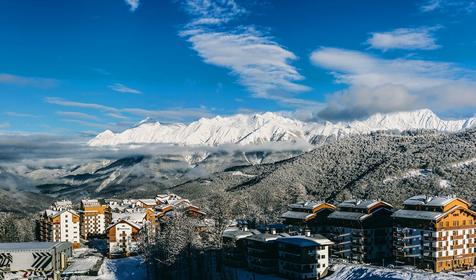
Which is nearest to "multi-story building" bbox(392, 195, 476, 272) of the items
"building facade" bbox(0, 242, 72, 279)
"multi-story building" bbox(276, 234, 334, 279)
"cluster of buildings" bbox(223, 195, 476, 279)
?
"cluster of buildings" bbox(223, 195, 476, 279)

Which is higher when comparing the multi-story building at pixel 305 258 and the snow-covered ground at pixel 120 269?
the multi-story building at pixel 305 258

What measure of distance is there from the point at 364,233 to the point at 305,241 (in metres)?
11.7

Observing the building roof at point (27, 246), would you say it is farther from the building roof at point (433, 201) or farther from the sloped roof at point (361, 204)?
the building roof at point (433, 201)

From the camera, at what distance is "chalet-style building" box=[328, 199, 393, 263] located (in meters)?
84.2

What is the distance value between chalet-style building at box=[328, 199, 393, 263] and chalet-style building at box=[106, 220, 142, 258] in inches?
1938

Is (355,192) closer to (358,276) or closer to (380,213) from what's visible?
(380,213)

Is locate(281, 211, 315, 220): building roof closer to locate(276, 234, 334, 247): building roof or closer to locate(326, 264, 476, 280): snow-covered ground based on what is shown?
locate(276, 234, 334, 247): building roof

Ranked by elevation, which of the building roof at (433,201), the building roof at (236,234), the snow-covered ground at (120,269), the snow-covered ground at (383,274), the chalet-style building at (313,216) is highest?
the building roof at (433,201)

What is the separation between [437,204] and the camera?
2948 inches

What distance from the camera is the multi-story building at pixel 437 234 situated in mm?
73125

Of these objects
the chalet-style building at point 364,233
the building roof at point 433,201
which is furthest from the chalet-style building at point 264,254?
the building roof at point 433,201

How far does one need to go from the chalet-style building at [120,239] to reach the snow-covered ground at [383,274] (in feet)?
177

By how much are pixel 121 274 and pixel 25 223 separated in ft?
217

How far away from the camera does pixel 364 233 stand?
276 feet
